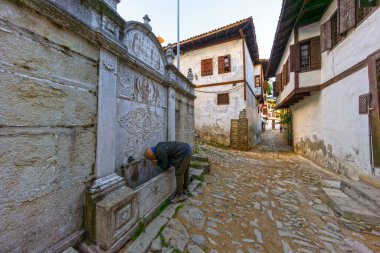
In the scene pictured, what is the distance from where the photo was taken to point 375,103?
370 cm

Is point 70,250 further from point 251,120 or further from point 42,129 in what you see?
point 251,120

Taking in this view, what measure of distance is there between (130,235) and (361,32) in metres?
7.51

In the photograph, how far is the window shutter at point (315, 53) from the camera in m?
6.49

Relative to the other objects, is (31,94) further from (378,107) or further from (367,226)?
(378,107)

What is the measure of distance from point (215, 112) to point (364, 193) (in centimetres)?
865

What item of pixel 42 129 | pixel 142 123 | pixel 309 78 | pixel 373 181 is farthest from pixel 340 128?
pixel 42 129

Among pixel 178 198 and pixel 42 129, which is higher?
pixel 42 129

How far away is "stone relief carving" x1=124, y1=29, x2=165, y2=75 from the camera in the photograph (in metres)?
2.94

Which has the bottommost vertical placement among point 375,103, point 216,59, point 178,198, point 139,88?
point 178,198

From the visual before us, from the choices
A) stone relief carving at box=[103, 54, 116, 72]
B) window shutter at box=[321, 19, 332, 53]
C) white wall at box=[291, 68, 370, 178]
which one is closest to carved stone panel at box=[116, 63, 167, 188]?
stone relief carving at box=[103, 54, 116, 72]

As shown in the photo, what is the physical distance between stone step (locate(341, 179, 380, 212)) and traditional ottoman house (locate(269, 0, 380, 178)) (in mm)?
1010

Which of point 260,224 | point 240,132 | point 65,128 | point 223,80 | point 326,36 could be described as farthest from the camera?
point 223,80

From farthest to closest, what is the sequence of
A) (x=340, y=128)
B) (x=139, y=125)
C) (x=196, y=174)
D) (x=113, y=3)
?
(x=340, y=128), (x=196, y=174), (x=139, y=125), (x=113, y=3)

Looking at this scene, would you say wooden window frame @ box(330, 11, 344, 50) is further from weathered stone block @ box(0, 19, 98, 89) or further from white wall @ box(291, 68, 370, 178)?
weathered stone block @ box(0, 19, 98, 89)
